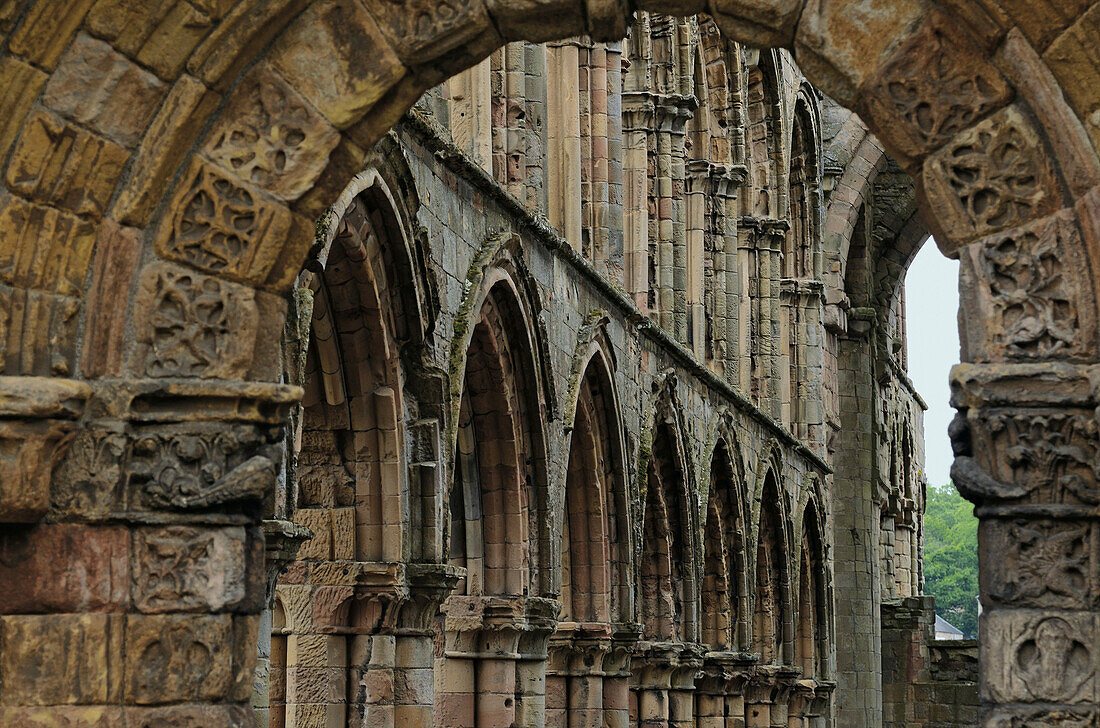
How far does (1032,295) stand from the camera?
606 centimetres

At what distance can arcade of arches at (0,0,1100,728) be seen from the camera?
19.9 ft

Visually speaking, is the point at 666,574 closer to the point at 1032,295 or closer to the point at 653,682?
the point at 653,682

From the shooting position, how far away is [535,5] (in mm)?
6613

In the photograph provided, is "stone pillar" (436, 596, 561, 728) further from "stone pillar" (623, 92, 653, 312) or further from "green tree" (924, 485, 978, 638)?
"green tree" (924, 485, 978, 638)

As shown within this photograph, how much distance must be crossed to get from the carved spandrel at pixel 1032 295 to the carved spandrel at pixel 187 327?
7.89 feet

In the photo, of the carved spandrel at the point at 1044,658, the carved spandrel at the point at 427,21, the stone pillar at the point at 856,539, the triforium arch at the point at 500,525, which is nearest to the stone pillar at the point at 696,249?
the triforium arch at the point at 500,525

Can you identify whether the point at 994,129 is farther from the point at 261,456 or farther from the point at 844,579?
the point at 844,579

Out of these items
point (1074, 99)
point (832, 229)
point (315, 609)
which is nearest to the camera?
point (1074, 99)

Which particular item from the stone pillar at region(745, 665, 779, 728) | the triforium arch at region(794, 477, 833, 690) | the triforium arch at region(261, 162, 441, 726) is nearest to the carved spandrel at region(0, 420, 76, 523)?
the triforium arch at region(261, 162, 441, 726)

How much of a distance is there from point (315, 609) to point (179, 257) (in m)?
4.50

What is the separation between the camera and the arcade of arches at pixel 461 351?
6070 mm

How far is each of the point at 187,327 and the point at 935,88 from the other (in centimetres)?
257

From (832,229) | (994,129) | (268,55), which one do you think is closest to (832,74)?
(994,129)

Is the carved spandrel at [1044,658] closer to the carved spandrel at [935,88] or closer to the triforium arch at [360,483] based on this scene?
the carved spandrel at [935,88]
